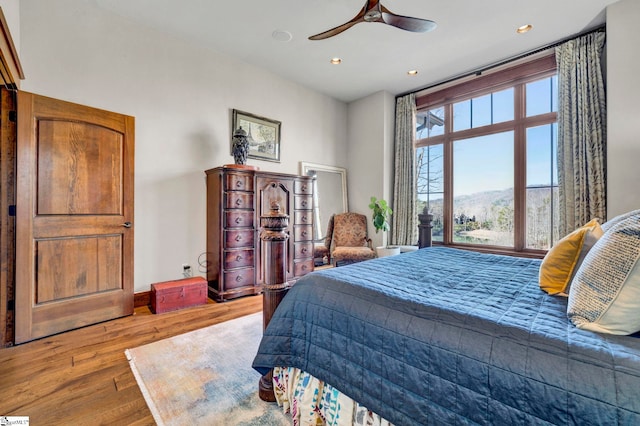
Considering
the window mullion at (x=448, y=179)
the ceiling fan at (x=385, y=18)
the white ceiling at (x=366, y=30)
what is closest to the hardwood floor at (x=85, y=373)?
the ceiling fan at (x=385, y=18)

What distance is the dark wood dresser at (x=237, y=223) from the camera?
3.13 metres

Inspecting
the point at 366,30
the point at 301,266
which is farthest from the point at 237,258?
the point at 366,30

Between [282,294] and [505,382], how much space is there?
105 cm

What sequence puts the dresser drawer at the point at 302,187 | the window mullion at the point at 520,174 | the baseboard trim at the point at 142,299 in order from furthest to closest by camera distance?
1. the dresser drawer at the point at 302,187
2. the window mullion at the point at 520,174
3. the baseboard trim at the point at 142,299

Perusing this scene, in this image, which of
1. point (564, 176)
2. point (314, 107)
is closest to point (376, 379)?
point (564, 176)

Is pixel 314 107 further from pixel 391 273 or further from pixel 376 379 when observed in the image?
pixel 376 379

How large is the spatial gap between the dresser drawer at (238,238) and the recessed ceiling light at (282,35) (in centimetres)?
228

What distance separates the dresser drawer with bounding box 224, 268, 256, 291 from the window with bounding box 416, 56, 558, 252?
297 cm

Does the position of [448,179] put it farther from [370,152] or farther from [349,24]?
[349,24]

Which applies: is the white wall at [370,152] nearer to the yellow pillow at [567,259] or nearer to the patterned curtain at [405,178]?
the patterned curtain at [405,178]

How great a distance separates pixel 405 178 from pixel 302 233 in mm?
2038

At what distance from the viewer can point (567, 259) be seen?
3.95 feet

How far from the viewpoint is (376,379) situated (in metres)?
1.00

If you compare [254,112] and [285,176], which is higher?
[254,112]
